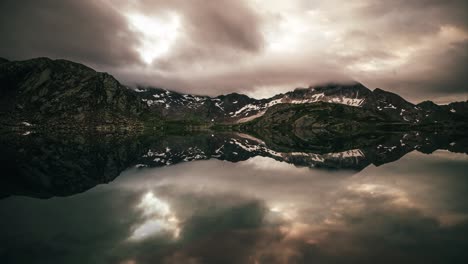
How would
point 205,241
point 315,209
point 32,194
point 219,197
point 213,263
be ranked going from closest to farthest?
point 213,263 < point 205,241 < point 315,209 < point 219,197 < point 32,194

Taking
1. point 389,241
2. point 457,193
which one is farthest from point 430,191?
point 389,241

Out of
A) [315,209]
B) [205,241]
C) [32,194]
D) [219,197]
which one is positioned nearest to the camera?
[205,241]

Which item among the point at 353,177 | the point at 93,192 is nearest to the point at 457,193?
the point at 353,177

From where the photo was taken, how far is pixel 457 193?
97.5 ft

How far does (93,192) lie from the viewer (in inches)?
1267

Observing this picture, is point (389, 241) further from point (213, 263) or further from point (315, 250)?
point (213, 263)

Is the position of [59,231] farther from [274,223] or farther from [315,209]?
[315,209]

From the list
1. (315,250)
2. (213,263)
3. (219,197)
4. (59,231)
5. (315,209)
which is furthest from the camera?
(219,197)

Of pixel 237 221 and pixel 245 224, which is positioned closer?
pixel 245 224

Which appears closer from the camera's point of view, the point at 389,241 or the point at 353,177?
the point at 389,241

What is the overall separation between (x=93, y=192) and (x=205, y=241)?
21.7 m

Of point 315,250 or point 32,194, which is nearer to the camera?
point 315,250

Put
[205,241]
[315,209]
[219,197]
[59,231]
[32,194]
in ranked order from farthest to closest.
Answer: [32,194] → [219,197] → [315,209] → [59,231] → [205,241]

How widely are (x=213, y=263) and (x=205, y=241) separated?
2.83m
